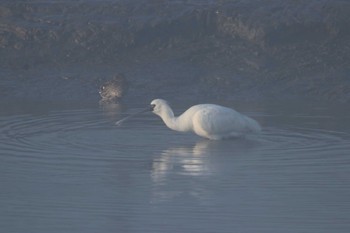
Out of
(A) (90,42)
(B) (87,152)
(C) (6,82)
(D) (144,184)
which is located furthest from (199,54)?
(D) (144,184)

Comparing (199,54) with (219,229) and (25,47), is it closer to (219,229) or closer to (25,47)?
(25,47)

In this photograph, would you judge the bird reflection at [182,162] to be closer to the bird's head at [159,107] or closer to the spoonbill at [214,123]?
the spoonbill at [214,123]

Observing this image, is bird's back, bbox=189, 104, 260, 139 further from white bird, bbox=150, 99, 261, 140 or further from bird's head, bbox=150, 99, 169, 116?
bird's head, bbox=150, 99, 169, 116

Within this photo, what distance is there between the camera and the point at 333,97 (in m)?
17.6

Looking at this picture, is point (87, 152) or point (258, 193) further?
point (87, 152)

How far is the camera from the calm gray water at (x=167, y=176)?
975 centimetres

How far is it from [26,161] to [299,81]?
22.8 feet

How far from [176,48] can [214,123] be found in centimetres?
603

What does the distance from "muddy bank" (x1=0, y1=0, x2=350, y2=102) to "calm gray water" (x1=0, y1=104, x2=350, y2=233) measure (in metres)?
2.39

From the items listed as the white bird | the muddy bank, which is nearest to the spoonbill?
the white bird

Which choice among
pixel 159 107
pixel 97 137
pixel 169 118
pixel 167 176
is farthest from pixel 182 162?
pixel 159 107

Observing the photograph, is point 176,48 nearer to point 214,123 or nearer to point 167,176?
point 214,123

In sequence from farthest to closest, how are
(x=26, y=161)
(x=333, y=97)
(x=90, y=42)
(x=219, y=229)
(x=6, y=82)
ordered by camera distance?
(x=90, y=42) < (x=6, y=82) < (x=333, y=97) < (x=26, y=161) < (x=219, y=229)

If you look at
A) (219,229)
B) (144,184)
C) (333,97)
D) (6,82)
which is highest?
(6,82)
